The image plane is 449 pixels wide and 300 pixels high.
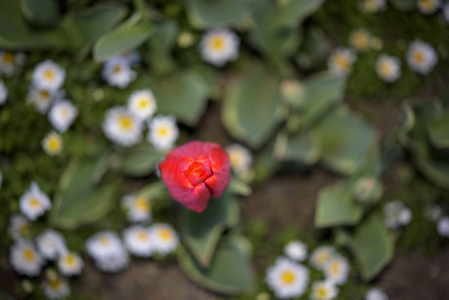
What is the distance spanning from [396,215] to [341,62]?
2.23ft

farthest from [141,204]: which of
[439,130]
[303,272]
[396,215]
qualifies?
[439,130]

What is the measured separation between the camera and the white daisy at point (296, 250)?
190cm

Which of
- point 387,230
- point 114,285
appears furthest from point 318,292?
point 114,285

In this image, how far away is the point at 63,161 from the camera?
6.15 ft

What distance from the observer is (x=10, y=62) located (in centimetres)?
193

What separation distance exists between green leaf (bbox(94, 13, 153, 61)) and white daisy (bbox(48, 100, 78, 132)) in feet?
1.24

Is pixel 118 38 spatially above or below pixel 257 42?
above

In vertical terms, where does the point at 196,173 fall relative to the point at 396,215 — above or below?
above

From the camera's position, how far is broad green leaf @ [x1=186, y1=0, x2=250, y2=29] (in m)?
1.90

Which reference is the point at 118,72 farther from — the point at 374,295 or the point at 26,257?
the point at 374,295

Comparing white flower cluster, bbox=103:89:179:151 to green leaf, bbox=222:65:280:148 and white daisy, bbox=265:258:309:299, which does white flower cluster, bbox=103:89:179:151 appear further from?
white daisy, bbox=265:258:309:299

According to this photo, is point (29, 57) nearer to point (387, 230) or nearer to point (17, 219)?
point (17, 219)

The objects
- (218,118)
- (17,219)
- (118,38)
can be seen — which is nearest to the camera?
(118,38)

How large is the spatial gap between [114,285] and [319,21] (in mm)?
1398
